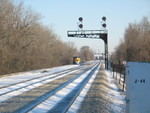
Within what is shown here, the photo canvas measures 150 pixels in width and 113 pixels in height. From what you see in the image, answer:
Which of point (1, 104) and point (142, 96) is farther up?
point (142, 96)

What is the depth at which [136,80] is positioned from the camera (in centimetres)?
579

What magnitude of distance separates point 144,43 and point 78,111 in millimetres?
41679

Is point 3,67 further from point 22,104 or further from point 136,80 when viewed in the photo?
point 136,80

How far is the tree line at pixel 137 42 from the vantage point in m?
47.8

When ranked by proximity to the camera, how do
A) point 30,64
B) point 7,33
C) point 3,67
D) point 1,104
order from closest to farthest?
1. point 1,104
2. point 3,67
3. point 7,33
4. point 30,64

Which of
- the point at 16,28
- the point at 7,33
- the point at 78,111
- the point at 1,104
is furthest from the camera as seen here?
the point at 16,28

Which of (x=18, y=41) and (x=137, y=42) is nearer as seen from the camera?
(x=18, y=41)

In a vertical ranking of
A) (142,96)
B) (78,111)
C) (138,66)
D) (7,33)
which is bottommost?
(78,111)

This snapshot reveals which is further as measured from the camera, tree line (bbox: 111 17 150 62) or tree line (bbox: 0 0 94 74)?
tree line (bbox: 111 17 150 62)

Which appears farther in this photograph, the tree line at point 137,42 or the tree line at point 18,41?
the tree line at point 137,42

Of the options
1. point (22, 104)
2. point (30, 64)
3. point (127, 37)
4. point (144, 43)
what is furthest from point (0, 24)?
point (127, 37)

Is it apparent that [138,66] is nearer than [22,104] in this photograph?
Yes

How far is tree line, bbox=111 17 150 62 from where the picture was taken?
157 ft

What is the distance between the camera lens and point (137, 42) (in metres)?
55.9
